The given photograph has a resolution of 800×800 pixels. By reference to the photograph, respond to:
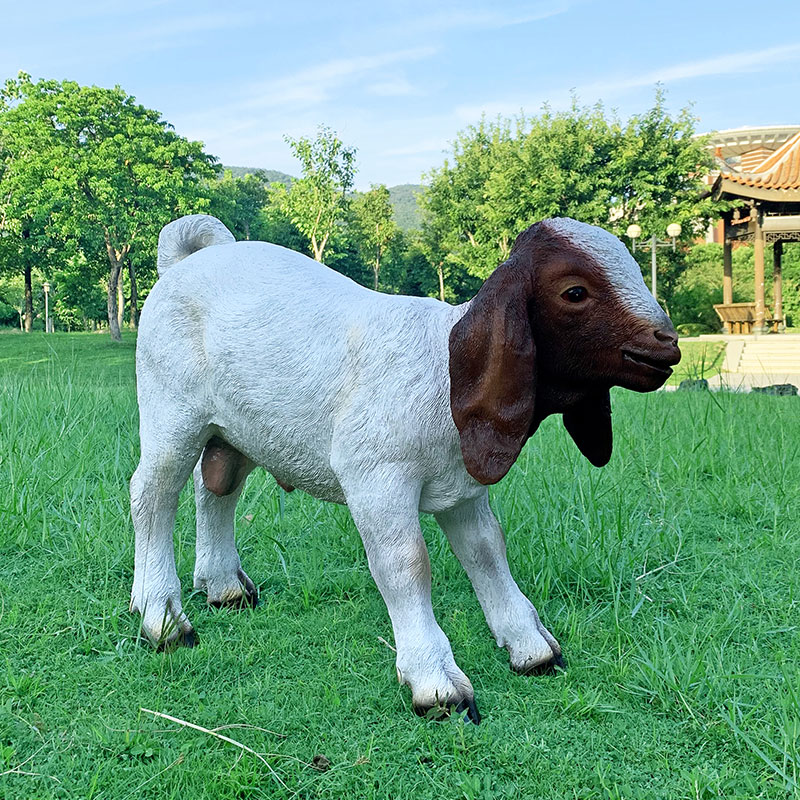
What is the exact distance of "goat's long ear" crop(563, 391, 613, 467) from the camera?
1821mm

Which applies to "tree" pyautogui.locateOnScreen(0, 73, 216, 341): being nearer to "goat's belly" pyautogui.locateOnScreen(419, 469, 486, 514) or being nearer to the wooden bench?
the wooden bench

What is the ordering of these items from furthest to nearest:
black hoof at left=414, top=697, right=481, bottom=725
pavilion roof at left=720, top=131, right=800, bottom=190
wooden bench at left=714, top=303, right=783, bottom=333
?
wooden bench at left=714, top=303, right=783, bottom=333, pavilion roof at left=720, top=131, right=800, bottom=190, black hoof at left=414, top=697, right=481, bottom=725

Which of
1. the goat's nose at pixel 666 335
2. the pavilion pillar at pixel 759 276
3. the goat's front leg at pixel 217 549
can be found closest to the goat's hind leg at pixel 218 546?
the goat's front leg at pixel 217 549

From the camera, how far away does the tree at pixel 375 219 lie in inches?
1393

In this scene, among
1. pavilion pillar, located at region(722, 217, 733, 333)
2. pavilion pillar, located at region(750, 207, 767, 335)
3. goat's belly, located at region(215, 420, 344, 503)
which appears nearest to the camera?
goat's belly, located at region(215, 420, 344, 503)

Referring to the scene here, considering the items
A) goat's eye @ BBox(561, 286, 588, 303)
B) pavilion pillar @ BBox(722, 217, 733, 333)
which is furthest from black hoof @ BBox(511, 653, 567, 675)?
pavilion pillar @ BBox(722, 217, 733, 333)

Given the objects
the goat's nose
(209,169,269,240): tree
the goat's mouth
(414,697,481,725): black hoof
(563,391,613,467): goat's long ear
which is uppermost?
(209,169,269,240): tree

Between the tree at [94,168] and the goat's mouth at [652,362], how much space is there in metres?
18.2

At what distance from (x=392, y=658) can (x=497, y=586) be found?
396 mm

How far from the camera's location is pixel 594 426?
1841mm

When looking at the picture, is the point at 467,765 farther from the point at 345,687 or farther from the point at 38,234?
the point at 38,234

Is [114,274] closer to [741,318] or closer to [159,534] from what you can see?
[741,318]

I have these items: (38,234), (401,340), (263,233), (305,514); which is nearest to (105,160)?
(38,234)

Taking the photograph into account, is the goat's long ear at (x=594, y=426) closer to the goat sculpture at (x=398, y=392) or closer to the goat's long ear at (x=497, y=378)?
the goat sculpture at (x=398, y=392)
